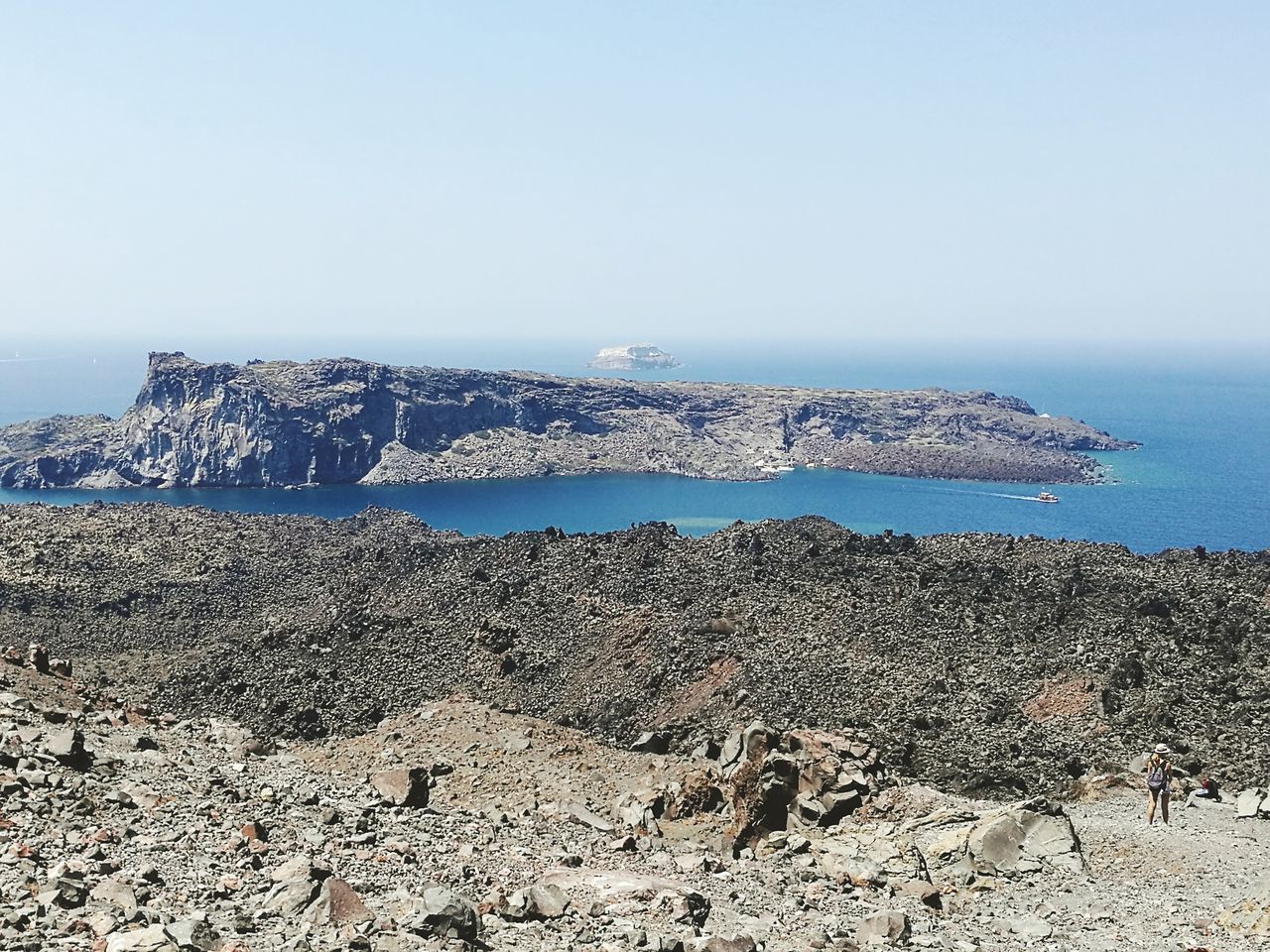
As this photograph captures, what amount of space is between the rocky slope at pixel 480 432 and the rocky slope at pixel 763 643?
245 ft

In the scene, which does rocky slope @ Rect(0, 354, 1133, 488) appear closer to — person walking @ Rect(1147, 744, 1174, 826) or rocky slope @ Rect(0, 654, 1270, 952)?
rocky slope @ Rect(0, 654, 1270, 952)

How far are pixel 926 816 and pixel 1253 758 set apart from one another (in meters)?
7.84

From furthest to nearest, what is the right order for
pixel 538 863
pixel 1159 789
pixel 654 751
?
pixel 654 751, pixel 1159 789, pixel 538 863

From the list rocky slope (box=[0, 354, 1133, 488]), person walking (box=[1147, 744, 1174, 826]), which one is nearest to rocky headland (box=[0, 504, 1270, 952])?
person walking (box=[1147, 744, 1174, 826])

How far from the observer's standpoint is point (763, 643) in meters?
28.5

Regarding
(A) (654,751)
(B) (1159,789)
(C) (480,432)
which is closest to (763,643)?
(A) (654,751)

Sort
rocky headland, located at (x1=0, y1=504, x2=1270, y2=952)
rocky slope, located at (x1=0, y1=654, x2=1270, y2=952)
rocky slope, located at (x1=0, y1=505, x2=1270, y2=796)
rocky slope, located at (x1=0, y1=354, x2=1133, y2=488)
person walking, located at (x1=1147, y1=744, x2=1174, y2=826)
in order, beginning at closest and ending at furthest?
rocky slope, located at (x1=0, y1=654, x2=1270, y2=952), rocky headland, located at (x1=0, y1=504, x2=1270, y2=952), person walking, located at (x1=1147, y1=744, x2=1174, y2=826), rocky slope, located at (x1=0, y1=505, x2=1270, y2=796), rocky slope, located at (x1=0, y1=354, x2=1133, y2=488)

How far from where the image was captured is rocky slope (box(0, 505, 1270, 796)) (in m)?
23.1

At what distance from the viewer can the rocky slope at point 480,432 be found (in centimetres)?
11538

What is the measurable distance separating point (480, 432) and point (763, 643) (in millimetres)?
106378

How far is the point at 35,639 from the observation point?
3806 centimetres

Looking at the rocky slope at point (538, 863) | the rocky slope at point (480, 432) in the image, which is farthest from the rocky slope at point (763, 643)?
the rocky slope at point (480, 432)

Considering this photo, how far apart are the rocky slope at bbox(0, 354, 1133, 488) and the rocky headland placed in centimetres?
7532

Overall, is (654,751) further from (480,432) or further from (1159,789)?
(480,432)
